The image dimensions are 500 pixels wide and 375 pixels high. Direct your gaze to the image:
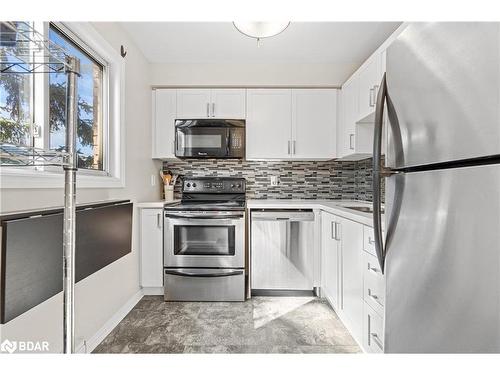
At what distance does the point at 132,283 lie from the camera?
2543 millimetres

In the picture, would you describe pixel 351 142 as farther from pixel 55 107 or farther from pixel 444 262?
pixel 55 107

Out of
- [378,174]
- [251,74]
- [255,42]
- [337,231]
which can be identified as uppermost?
[255,42]

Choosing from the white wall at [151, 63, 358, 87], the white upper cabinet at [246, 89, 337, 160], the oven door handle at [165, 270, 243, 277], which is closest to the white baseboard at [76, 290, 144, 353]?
the oven door handle at [165, 270, 243, 277]

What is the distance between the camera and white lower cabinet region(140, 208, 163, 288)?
2.69 m

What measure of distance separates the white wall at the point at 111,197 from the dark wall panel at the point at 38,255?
288mm

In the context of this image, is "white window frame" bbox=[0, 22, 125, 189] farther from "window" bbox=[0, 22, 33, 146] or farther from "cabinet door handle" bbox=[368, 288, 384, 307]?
"cabinet door handle" bbox=[368, 288, 384, 307]

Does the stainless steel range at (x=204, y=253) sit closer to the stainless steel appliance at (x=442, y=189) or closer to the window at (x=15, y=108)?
the window at (x=15, y=108)

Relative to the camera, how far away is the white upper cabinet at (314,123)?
3.05m

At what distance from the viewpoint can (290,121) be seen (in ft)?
10.0

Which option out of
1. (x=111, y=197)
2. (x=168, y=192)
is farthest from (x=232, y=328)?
(x=168, y=192)

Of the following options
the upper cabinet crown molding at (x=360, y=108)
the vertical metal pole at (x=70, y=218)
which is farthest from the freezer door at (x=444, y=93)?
the upper cabinet crown molding at (x=360, y=108)

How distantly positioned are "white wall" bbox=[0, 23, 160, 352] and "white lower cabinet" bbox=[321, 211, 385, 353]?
5.57ft

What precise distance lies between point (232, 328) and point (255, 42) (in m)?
2.51
